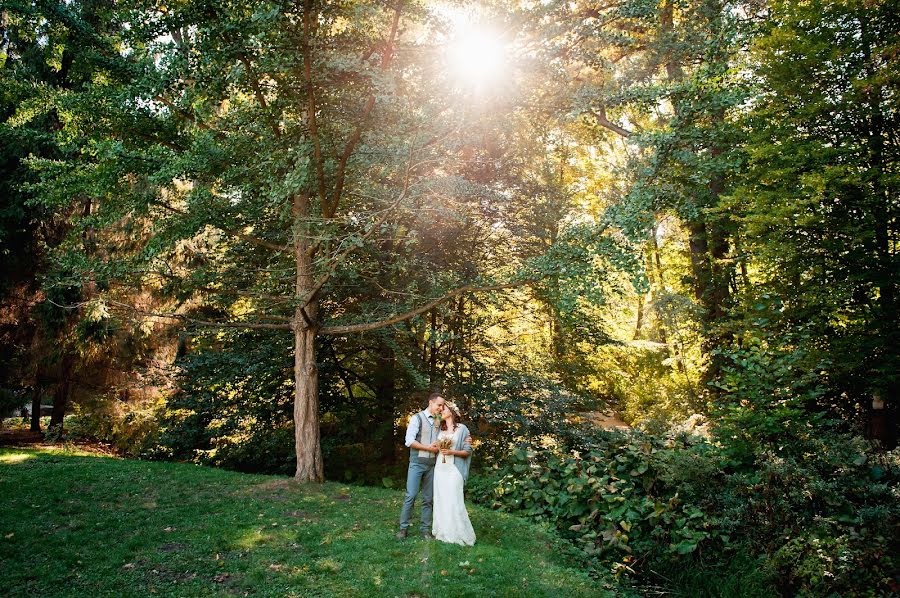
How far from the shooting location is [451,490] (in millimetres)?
7078

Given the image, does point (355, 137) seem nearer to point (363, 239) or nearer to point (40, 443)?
point (363, 239)

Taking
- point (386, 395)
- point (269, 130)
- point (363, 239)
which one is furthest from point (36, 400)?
point (363, 239)

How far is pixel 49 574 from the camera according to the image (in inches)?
223

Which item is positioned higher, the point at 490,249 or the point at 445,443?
the point at 490,249

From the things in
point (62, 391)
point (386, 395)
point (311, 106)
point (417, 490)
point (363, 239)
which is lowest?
point (417, 490)

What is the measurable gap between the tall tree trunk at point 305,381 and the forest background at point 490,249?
0.06m

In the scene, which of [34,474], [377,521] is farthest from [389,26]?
[34,474]

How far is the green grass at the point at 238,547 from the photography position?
5.67m

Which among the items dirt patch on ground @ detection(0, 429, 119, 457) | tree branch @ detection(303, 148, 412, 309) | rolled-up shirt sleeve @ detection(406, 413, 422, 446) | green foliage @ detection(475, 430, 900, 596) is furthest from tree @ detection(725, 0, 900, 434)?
dirt patch on ground @ detection(0, 429, 119, 457)

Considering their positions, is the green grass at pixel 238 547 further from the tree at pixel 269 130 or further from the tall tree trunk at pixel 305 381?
the tree at pixel 269 130

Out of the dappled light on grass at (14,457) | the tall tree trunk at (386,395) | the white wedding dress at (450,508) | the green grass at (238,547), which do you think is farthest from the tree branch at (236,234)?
the dappled light on grass at (14,457)

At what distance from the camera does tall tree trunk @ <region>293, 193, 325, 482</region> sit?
35.8 ft

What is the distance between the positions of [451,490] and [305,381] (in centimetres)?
498

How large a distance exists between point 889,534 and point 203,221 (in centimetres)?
1036
